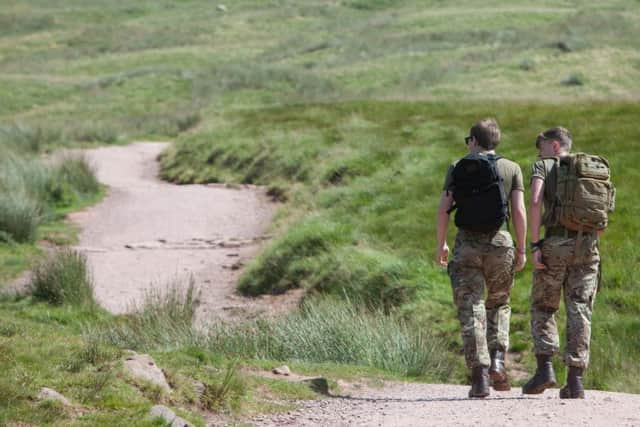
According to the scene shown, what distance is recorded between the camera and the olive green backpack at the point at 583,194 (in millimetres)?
7586

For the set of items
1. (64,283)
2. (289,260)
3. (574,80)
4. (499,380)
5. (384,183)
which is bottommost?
(574,80)

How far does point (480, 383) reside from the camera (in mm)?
7742

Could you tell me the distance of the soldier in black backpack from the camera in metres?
7.75

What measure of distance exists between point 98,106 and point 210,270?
3489 centimetres

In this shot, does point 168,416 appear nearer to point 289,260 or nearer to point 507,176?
point 507,176

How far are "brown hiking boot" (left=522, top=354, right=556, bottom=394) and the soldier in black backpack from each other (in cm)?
28

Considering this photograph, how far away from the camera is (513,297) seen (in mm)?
12953

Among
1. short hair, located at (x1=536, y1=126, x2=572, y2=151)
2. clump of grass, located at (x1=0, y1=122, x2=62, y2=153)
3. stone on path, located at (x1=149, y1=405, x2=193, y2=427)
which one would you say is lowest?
clump of grass, located at (x1=0, y1=122, x2=62, y2=153)

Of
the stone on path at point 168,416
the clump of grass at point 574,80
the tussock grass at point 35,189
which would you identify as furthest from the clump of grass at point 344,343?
the clump of grass at point 574,80

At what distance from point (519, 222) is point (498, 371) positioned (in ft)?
3.81

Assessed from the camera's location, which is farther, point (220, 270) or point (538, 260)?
point (220, 270)

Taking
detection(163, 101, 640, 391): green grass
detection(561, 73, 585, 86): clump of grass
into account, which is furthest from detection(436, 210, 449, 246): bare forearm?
detection(561, 73, 585, 86): clump of grass

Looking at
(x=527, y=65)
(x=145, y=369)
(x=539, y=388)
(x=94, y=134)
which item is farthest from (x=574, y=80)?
(x=145, y=369)

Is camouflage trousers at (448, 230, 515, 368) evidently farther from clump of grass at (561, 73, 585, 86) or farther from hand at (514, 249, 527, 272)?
clump of grass at (561, 73, 585, 86)
